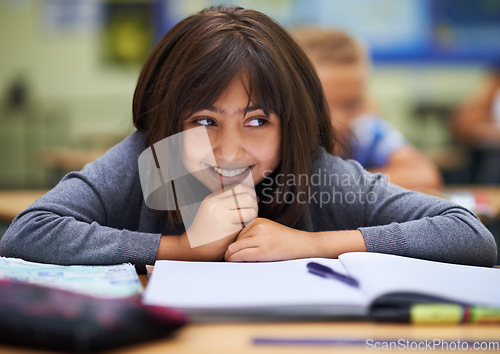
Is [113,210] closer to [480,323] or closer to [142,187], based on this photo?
[142,187]

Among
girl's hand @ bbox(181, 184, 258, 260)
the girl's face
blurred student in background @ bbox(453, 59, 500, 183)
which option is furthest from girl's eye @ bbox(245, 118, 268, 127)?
blurred student in background @ bbox(453, 59, 500, 183)

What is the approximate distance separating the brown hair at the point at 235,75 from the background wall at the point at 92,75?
3925mm

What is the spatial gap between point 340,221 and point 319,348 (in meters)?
0.52

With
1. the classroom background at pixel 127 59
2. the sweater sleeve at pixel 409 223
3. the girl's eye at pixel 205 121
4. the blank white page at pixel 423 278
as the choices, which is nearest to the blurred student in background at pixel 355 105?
the sweater sleeve at pixel 409 223

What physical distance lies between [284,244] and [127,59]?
4355 mm

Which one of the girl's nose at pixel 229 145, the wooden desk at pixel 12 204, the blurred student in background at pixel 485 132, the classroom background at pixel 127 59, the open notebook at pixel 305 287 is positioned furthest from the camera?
the classroom background at pixel 127 59

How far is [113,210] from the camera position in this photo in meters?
0.98

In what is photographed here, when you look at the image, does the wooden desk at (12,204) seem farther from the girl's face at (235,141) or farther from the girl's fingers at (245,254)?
the girl's fingers at (245,254)

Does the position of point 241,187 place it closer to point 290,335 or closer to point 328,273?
point 328,273

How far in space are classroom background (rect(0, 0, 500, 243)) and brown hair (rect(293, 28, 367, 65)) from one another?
2.60 meters

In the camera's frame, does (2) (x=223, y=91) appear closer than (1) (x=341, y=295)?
No

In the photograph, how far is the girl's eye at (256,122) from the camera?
0.92 m

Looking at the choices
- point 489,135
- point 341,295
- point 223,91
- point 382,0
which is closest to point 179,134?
point 223,91

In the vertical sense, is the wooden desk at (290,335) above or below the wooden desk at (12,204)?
above
